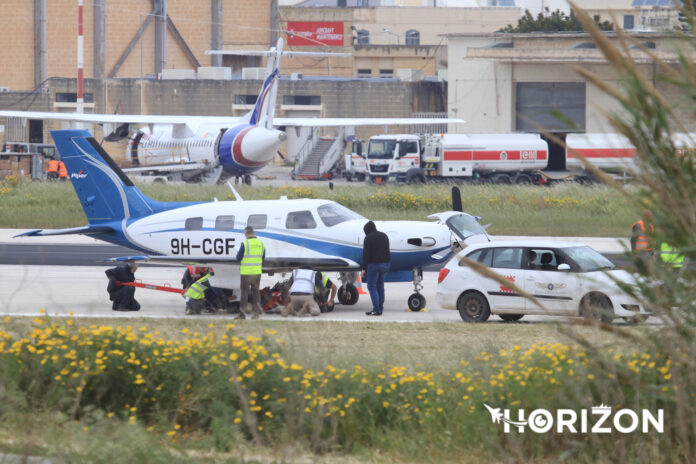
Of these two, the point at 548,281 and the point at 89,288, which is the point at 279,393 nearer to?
the point at 548,281

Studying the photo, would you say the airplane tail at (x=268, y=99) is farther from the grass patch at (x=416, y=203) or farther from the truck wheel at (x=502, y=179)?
the truck wheel at (x=502, y=179)

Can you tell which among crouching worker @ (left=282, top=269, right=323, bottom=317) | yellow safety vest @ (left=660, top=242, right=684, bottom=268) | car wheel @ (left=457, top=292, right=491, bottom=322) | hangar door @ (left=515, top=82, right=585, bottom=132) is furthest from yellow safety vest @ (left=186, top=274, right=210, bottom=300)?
hangar door @ (left=515, top=82, right=585, bottom=132)

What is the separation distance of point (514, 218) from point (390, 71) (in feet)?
190

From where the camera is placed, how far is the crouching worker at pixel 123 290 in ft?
62.7

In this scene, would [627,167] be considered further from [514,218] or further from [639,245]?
[514,218]

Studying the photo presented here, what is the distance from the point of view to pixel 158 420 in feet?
30.6

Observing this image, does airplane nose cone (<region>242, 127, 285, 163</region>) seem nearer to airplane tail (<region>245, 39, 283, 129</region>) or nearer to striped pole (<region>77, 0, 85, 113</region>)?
airplane tail (<region>245, 39, 283, 129</region>)

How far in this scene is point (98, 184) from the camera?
22.3 m

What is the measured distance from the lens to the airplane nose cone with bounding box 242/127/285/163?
44875 mm

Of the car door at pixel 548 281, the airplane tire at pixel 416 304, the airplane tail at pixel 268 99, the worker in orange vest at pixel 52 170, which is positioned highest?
the airplane tail at pixel 268 99

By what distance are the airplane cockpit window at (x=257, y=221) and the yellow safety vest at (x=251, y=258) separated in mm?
2174

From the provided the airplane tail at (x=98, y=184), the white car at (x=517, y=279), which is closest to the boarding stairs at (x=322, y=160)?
the airplane tail at (x=98, y=184)

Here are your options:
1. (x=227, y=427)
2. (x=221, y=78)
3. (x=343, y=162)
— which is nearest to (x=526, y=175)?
(x=343, y=162)

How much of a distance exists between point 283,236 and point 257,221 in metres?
0.67
